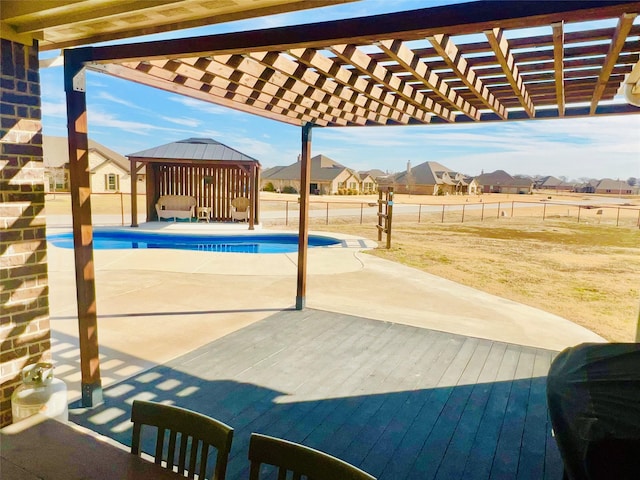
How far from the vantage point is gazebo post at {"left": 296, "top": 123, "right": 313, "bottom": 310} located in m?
5.23

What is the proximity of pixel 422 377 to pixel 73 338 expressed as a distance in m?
3.52

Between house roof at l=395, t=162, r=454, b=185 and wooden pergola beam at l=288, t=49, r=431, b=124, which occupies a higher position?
house roof at l=395, t=162, r=454, b=185

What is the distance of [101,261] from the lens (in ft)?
27.7

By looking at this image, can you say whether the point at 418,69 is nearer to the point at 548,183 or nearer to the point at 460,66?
the point at 460,66

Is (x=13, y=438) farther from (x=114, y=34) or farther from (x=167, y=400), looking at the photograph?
(x=114, y=34)

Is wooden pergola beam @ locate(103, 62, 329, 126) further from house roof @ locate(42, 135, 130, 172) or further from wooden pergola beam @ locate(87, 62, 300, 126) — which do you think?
house roof @ locate(42, 135, 130, 172)

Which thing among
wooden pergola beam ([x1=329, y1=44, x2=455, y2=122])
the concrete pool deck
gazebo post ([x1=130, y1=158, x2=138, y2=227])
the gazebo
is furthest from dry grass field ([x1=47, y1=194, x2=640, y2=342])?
gazebo post ([x1=130, y1=158, x2=138, y2=227])

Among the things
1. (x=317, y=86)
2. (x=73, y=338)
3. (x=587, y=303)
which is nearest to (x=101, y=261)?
(x=73, y=338)

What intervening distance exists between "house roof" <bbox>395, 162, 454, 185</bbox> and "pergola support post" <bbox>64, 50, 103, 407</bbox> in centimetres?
6351

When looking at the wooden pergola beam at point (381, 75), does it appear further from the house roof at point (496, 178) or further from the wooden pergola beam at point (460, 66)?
the house roof at point (496, 178)

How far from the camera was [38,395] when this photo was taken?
238 cm

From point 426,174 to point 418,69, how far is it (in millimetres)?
65035

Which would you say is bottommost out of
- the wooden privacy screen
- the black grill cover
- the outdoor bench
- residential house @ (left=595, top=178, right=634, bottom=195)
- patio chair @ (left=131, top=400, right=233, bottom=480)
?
patio chair @ (left=131, top=400, right=233, bottom=480)

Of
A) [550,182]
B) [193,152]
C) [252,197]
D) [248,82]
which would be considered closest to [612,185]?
[550,182]
